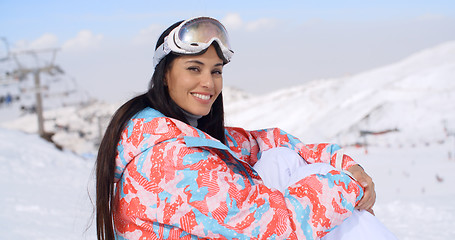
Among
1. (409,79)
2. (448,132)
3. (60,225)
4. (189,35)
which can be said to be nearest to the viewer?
(189,35)

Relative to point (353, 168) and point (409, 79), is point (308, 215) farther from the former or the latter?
point (409, 79)

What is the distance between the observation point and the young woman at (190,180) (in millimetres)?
1745

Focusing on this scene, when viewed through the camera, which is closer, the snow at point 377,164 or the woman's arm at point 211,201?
the woman's arm at point 211,201

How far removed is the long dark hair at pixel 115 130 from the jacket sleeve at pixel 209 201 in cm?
9

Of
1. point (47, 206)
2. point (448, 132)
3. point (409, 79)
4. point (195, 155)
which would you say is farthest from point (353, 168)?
point (409, 79)

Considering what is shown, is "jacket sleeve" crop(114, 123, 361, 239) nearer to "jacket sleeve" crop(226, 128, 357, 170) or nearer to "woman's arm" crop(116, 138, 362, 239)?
"woman's arm" crop(116, 138, 362, 239)

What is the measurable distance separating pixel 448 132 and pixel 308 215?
12735 millimetres

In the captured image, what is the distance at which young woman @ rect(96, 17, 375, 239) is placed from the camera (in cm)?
175

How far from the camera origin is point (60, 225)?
14.4ft

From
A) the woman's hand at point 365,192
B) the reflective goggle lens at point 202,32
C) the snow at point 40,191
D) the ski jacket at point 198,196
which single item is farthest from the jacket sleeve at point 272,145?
the snow at point 40,191

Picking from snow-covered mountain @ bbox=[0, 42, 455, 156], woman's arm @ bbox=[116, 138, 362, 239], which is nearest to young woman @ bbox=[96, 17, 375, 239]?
woman's arm @ bbox=[116, 138, 362, 239]

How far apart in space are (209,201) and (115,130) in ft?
1.64

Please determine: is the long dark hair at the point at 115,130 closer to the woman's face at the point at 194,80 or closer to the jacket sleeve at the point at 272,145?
the woman's face at the point at 194,80

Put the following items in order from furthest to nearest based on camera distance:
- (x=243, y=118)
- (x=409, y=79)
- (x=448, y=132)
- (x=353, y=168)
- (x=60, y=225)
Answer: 1. (x=243, y=118)
2. (x=409, y=79)
3. (x=448, y=132)
4. (x=60, y=225)
5. (x=353, y=168)
